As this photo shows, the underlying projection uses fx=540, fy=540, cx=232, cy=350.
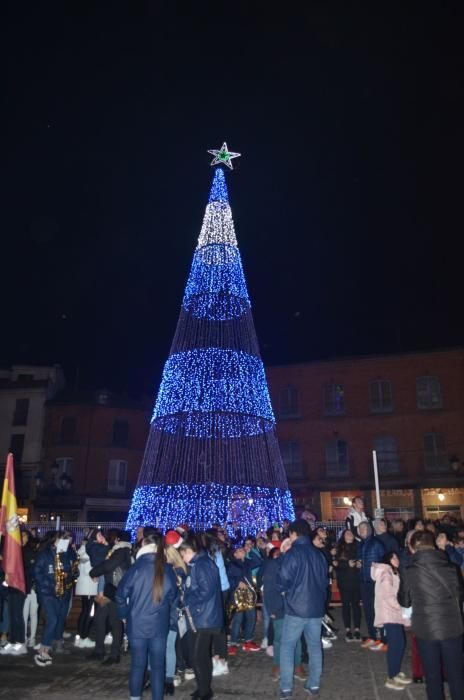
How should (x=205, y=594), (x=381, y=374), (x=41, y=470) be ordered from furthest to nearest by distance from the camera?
(x=41, y=470), (x=381, y=374), (x=205, y=594)

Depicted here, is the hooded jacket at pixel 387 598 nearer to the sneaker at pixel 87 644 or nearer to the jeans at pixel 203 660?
→ the jeans at pixel 203 660

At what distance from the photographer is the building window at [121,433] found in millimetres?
36500

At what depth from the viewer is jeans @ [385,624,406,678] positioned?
6402 mm

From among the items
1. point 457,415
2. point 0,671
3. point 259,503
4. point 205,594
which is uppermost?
point 457,415

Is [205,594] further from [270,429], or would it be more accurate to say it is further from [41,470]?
[41,470]

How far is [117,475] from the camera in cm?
3566

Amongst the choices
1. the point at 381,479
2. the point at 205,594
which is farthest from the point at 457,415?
the point at 205,594

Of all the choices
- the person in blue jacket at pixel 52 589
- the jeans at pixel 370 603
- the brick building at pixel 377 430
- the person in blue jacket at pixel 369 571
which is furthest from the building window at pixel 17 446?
the jeans at pixel 370 603

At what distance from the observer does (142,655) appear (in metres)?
5.36

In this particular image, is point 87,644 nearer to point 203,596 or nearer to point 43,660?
point 43,660

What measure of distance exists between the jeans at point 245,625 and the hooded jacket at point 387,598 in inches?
108

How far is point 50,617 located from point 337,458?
26052mm

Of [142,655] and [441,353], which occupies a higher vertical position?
[441,353]

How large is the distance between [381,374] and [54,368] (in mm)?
23071
